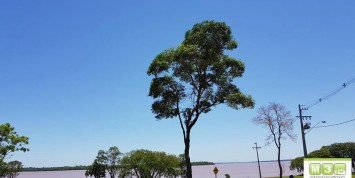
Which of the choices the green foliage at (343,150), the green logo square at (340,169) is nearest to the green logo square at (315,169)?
the green logo square at (340,169)

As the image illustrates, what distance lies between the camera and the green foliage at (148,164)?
79.6m

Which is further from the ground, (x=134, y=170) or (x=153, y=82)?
(x=153, y=82)

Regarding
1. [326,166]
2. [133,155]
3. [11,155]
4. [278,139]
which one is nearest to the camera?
[326,166]

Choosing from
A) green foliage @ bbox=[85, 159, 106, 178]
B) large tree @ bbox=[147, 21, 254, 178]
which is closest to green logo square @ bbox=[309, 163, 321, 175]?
large tree @ bbox=[147, 21, 254, 178]

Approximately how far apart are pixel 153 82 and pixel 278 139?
25590 mm

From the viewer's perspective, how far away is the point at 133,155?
8212 cm

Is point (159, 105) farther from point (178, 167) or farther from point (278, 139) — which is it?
point (178, 167)

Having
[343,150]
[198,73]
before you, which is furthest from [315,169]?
[343,150]

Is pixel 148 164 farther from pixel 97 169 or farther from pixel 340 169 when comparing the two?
pixel 340 169

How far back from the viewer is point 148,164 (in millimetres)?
79688

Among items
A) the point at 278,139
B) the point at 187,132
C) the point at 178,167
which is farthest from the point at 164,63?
the point at 178,167

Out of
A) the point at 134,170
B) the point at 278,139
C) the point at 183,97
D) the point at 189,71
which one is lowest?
the point at 134,170

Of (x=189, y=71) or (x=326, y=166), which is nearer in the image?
(x=326, y=166)

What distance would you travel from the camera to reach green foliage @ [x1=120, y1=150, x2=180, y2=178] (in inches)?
3135
